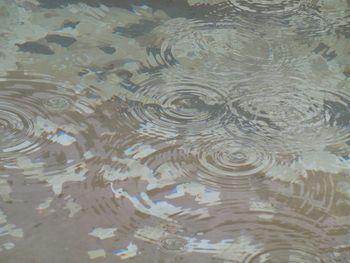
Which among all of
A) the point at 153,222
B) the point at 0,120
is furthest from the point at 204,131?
the point at 0,120

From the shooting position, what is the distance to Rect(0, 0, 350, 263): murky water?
1.14 meters

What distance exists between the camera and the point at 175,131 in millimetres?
1396

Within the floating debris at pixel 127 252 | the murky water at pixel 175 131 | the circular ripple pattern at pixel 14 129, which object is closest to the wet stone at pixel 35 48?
the murky water at pixel 175 131

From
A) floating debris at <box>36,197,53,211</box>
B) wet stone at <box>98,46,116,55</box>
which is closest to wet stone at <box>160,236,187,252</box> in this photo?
floating debris at <box>36,197,53,211</box>

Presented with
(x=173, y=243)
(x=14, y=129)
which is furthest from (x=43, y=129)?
(x=173, y=243)

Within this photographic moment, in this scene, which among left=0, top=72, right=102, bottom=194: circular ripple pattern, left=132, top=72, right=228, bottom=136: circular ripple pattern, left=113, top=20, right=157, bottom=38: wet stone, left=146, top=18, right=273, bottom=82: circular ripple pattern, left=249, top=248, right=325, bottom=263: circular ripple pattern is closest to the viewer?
left=249, top=248, right=325, bottom=263: circular ripple pattern

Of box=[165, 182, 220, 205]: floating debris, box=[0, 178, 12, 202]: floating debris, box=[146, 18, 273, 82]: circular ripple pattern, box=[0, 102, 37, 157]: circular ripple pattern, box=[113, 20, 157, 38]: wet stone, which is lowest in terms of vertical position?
box=[165, 182, 220, 205]: floating debris

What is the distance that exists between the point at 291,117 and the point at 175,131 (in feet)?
0.86

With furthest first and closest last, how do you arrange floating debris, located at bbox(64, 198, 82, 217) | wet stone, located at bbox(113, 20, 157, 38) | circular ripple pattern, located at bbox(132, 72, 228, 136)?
wet stone, located at bbox(113, 20, 157, 38)
circular ripple pattern, located at bbox(132, 72, 228, 136)
floating debris, located at bbox(64, 198, 82, 217)

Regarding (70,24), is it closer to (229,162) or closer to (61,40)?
(61,40)

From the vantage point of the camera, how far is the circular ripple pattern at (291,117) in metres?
1.38

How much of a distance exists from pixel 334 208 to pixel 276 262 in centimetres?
19

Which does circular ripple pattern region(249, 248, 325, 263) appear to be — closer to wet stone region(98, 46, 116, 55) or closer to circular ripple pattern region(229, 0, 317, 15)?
wet stone region(98, 46, 116, 55)

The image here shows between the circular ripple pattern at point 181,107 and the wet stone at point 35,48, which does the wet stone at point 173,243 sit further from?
the wet stone at point 35,48
